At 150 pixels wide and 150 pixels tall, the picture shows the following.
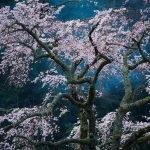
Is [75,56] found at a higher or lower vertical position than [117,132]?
higher

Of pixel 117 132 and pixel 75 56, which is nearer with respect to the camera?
pixel 117 132

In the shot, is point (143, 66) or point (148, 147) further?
point (148, 147)

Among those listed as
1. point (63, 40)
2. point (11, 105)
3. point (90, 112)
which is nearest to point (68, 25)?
point (63, 40)

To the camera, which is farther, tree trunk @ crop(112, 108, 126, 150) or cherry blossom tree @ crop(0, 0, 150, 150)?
cherry blossom tree @ crop(0, 0, 150, 150)

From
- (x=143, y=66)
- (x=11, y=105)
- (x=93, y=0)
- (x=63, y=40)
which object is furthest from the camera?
(x=93, y=0)

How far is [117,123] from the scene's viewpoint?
770 centimetres

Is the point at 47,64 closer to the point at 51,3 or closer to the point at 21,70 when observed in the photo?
the point at 51,3

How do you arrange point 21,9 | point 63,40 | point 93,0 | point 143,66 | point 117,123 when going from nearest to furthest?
1. point 117,123
2. point 21,9
3. point 63,40
4. point 143,66
5. point 93,0

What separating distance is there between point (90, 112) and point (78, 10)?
459 inches

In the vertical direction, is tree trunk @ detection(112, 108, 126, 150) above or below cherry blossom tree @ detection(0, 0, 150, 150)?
below

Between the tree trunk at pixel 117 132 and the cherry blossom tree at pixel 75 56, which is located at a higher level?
the cherry blossom tree at pixel 75 56

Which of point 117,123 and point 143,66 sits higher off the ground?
point 143,66

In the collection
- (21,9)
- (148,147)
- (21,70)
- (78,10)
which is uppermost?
(78,10)

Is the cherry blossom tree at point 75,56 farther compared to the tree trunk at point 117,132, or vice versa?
the cherry blossom tree at point 75,56
